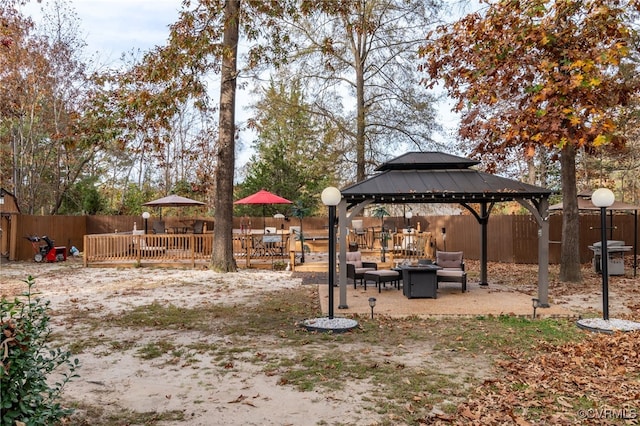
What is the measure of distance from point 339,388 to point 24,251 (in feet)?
56.4

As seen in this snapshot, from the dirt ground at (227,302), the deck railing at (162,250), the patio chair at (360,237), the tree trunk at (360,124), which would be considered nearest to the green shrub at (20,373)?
the dirt ground at (227,302)

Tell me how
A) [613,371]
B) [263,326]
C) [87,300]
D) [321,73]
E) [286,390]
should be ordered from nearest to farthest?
[286,390], [613,371], [263,326], [87,300], [321,73]

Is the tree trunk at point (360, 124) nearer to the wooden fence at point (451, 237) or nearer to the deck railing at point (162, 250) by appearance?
the wooden fence at point (451, 237)

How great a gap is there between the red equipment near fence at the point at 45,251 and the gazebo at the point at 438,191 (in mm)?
12364

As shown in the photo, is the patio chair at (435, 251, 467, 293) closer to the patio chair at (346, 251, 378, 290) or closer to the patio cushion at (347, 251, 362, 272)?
the patio chair at (346, 251, 378, 290)

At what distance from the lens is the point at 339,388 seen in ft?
14.9

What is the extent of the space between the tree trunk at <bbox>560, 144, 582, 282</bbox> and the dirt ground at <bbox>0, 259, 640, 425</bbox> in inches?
14.8

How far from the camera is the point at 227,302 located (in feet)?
30.5

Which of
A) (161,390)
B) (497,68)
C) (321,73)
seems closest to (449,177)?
(497,68)

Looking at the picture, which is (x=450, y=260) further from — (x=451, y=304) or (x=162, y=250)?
(x=162, y=250)

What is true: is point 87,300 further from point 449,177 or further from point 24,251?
point 24,251

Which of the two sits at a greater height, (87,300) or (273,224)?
(273,224)

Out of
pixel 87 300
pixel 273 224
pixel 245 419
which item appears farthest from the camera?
pixel 273 224

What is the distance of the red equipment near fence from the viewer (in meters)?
16.7
